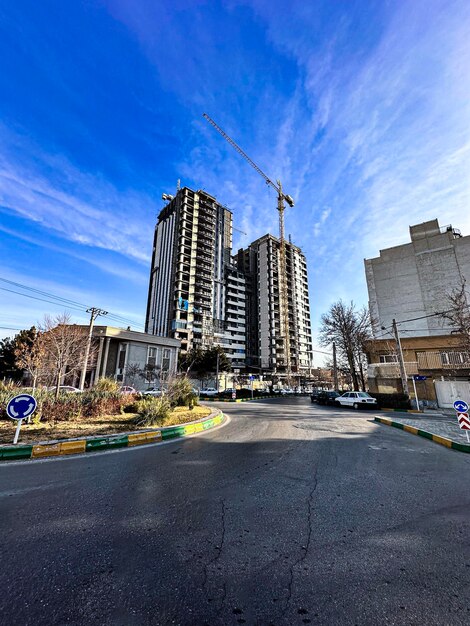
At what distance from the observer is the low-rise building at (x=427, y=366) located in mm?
21297

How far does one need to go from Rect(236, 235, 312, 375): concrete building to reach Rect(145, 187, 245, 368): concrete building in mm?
7194

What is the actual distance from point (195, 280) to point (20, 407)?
2606 inches

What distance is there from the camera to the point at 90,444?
779cm

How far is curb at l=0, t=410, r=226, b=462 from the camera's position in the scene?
691 centimetres

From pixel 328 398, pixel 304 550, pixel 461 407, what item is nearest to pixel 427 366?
pixel 328 398

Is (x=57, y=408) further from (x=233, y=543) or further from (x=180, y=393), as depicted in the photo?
(x=233, y=543)

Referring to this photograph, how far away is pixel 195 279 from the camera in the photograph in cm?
7281

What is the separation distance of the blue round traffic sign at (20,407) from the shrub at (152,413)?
384cm

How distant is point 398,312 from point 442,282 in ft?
22.9

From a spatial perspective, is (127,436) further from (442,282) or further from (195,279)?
(195,279)

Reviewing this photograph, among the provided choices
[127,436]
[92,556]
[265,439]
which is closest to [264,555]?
[92,556]

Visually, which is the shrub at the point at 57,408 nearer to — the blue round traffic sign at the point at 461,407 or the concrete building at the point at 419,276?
the blue round traffic sign at the point at 461,407

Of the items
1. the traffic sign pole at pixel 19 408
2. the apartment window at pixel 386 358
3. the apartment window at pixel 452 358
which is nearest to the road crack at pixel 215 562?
the traffic sign pole at pixel 19 408

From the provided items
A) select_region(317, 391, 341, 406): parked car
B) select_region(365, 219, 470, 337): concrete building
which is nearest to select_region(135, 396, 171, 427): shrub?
select_region(317, 391, 341, 406): parked car
